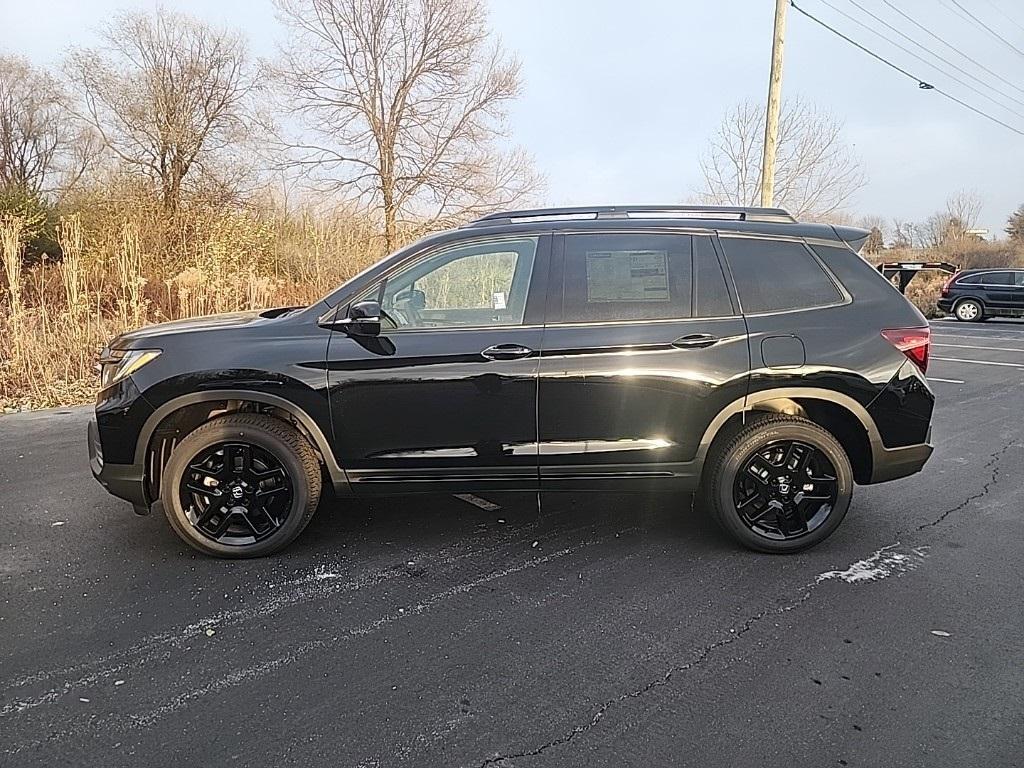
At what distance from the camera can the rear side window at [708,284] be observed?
3.96m

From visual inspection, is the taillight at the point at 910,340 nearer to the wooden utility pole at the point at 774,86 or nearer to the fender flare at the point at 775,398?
the fender flare at the point at 775,398

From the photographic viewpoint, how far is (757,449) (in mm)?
4012

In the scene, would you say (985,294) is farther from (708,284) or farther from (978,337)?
(708,284)

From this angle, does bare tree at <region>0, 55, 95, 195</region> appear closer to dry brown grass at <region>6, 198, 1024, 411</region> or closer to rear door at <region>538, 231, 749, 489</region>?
dry brown grass at <region>6, 198, 1024, 411</region>

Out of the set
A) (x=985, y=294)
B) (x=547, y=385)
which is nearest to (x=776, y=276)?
(x=547, y=385)

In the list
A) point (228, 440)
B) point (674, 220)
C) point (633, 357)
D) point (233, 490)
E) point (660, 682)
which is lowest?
point (660, 682)

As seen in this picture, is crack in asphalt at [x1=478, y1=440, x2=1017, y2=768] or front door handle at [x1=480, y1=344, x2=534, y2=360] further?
front door handle at [x1=480, y1=344, x2=534, y2=360]

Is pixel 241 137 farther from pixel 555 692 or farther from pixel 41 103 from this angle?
pixel 555 692

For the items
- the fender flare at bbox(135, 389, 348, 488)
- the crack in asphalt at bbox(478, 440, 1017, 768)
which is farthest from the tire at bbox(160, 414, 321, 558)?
the crack in asphalt at bbox(478, 440, 1017, 768)

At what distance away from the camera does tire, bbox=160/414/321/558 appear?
388cm

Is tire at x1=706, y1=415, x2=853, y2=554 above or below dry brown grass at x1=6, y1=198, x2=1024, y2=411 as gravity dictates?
below

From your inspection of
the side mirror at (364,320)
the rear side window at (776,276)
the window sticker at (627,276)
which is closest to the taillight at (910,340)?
the rear side window at (776,276)

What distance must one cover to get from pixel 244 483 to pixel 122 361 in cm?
91

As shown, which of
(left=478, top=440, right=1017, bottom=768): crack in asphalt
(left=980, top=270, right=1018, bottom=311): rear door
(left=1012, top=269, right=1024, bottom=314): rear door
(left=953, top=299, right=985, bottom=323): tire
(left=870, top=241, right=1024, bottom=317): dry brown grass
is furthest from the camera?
(left=870, top=241, right=1024, bottom=317): dry brown grass
